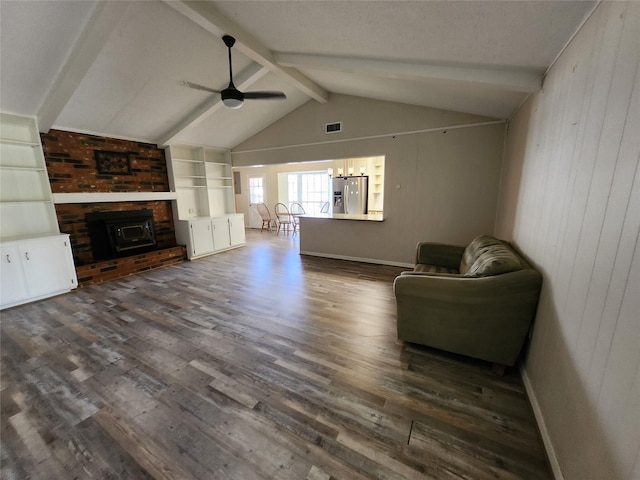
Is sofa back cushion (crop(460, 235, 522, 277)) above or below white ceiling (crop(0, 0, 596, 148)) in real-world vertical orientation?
below

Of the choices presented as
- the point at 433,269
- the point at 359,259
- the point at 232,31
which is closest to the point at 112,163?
the point at 232,31

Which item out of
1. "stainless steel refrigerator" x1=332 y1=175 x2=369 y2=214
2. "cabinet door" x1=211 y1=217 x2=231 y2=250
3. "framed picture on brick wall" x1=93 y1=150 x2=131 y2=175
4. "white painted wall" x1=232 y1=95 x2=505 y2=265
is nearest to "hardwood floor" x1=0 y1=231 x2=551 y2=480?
"white painted wall" x1=232 y1=95 x2=505 y2=265

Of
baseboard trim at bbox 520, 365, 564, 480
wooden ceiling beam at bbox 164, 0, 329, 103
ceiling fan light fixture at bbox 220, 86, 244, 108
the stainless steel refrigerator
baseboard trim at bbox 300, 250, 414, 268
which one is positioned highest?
wooden ceiling beam at bbox 164, 0, 329, 103

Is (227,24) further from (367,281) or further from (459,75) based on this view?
(367,281)

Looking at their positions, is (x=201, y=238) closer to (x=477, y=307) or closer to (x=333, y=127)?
(x=333, y=127)

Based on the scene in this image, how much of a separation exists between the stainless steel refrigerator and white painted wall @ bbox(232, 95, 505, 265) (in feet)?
4.88

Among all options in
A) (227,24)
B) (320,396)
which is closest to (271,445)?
(320,396)

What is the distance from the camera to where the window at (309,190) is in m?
8.89

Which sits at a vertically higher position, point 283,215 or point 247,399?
point 283,215

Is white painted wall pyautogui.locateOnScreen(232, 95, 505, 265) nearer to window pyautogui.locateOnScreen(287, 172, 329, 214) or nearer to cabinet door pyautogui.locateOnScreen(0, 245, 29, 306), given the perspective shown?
window pyautogui.locateOnScreen(287, 172, 329, 214)

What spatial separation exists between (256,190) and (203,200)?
374 cm

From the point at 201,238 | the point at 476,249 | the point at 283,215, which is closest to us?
the point at 476,249

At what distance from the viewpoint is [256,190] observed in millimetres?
9609

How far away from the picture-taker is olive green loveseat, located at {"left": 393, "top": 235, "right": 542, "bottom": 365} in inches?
70.8
